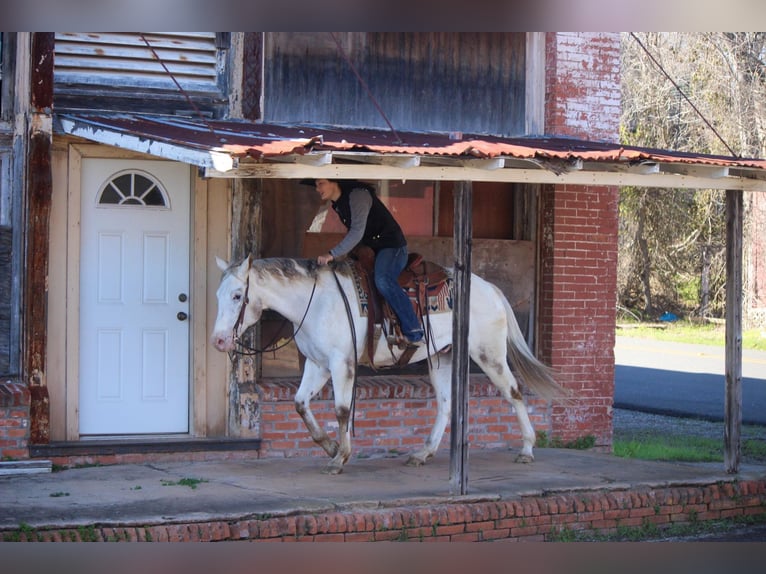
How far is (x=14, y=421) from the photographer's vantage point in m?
9.02

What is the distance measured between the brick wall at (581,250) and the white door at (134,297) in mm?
3722

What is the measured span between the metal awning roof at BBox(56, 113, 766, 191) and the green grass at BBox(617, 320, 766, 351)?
52.8 ft

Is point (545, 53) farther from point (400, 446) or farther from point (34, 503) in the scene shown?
point (34, 503)

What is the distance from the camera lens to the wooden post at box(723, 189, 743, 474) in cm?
967

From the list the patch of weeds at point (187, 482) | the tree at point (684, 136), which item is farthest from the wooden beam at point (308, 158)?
the tree at point (684, 136)

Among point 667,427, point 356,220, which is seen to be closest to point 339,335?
point 356,220

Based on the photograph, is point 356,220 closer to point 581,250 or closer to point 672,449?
point 581,250

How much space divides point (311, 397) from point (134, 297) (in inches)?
77.4

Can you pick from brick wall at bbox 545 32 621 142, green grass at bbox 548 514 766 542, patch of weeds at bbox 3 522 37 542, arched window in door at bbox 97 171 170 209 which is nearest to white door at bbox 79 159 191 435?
arched window in door at bbox 97 171 170 209

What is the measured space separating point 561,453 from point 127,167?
4.96 metres

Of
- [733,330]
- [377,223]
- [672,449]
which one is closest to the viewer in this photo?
[377,223]

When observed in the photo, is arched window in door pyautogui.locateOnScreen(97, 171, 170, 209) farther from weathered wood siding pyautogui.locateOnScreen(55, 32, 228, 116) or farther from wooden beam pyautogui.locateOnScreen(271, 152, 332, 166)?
wooden beam pyautogui.locateOnScreen(271, 152, 332, 166)

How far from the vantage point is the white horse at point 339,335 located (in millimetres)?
8664

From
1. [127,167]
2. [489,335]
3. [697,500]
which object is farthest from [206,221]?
[697,500]
